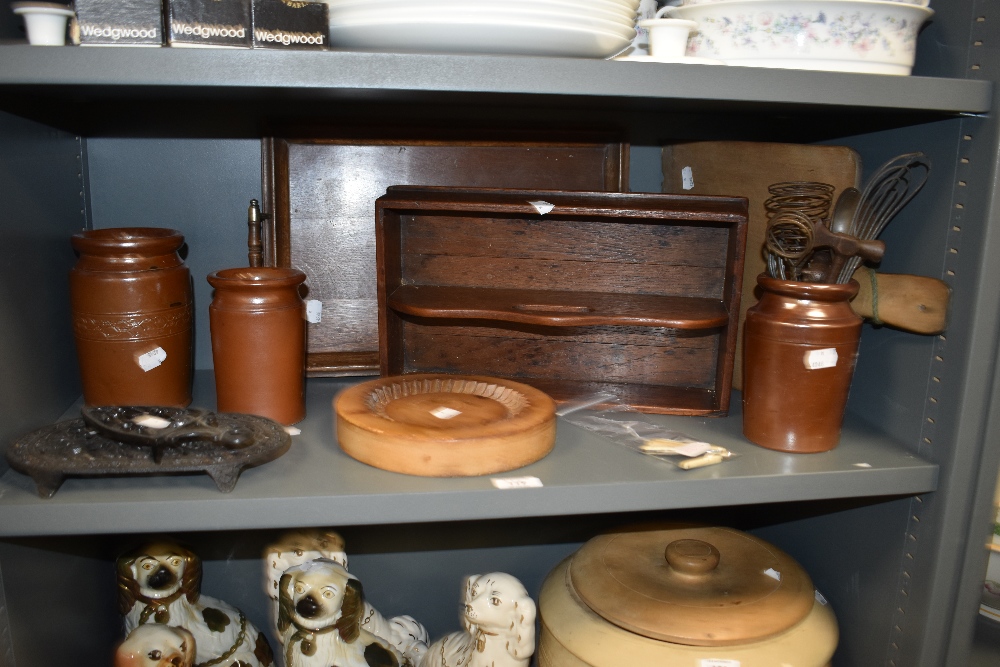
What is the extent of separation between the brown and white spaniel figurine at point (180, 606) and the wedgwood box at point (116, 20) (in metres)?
0.70

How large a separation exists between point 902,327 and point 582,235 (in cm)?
44

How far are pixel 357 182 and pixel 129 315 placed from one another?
1.29 feet

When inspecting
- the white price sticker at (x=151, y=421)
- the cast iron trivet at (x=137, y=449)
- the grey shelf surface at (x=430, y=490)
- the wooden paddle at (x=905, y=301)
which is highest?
the wooden paddle at (x=905, y=301)

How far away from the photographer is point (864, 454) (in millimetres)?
1002

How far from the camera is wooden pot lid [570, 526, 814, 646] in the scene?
39.3 inches

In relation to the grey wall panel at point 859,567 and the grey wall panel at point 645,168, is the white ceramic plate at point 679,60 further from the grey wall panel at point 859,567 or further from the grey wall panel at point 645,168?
the grey wall panel at point 859,567

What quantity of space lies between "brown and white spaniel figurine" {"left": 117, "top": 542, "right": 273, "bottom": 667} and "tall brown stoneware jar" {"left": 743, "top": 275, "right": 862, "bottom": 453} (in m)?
0.80

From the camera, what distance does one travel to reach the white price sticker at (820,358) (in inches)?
36.5

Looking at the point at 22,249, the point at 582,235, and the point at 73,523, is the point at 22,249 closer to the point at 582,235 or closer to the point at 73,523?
the point at 73,523

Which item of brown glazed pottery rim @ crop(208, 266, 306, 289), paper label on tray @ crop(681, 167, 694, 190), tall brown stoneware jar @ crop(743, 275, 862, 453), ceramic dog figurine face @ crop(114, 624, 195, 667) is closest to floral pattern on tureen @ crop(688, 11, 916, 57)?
tall brown stoneware jar @ crop(743, 275, 862, 453)

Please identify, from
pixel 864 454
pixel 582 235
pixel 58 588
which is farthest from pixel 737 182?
pixel 58 588

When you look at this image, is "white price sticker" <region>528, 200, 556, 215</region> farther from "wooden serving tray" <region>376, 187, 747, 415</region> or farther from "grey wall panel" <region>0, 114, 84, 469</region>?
"grey wall panel" <region>0, 114, 84, 469</region>

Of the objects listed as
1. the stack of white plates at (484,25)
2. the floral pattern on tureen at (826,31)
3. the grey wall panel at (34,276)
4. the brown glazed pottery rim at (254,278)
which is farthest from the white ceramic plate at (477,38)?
the grey wall panel at (34,276)

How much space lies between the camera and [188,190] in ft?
4.07
